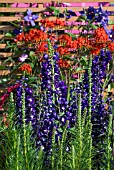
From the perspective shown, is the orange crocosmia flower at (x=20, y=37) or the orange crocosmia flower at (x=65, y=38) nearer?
the orange crocosmia flower at (x=65, y=38)

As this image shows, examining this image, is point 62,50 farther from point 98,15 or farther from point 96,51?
point 98,15

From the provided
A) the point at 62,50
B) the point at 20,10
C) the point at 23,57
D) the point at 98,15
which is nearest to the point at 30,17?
the point at 20,10

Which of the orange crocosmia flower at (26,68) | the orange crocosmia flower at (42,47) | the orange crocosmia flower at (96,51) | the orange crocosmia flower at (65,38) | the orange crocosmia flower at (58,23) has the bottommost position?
the orange crocosmia flower at (26,68)

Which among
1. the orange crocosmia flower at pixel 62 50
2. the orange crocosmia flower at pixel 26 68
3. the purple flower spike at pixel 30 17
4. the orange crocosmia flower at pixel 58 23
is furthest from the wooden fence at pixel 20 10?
the orange crocosmia flower at pixel 62 50

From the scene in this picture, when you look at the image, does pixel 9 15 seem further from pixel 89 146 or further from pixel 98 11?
pixel 89 146

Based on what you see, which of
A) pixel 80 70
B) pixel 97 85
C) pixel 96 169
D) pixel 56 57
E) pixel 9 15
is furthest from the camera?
pixel 9 15

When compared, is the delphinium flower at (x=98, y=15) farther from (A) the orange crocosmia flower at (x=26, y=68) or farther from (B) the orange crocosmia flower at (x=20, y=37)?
(A) the orange crocosmia flower at (x=26, y=68)

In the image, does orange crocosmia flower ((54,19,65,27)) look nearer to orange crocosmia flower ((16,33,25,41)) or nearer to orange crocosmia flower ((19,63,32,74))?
orange crocosmia flower ((16,33,25,41))

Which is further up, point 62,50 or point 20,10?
point 20,10

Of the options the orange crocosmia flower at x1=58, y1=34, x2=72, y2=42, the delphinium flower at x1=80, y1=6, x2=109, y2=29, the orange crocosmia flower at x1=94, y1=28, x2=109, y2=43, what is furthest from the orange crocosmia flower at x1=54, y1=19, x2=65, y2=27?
the orange crocosmia flower at x1=94, y1=28, x2=109, y2=43

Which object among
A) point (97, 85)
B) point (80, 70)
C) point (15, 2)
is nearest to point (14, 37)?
point (15, 2)

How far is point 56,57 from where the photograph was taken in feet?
16.4

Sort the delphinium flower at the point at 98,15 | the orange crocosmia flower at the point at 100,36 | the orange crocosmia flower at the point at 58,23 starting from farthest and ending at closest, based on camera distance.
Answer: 1. the delphinium flower at the point at 98,15
2. the orange crocosmia flower at the point at 58,23
3. the orange crocosmia flower at the point at 100,36

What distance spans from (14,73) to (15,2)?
2.48ft
